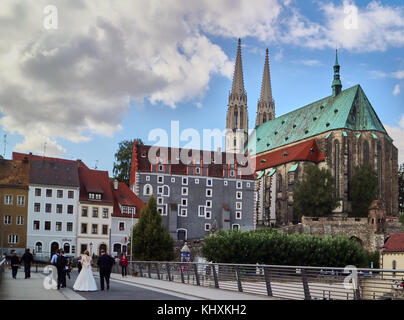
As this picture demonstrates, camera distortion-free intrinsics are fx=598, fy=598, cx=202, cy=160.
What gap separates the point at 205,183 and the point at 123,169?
15.5 m

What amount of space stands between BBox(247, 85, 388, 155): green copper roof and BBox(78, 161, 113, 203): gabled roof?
4277 centimetres

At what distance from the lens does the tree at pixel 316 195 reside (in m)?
90.2

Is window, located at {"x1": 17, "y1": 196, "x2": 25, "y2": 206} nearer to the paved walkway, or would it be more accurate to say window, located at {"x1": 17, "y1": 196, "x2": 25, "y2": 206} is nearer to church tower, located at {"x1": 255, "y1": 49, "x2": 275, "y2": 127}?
the paved walkway

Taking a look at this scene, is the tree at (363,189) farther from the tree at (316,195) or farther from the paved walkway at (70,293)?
the paved walkway at (70,293)

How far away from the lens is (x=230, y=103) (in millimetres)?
135875

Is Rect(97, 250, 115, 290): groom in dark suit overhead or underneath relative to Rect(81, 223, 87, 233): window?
underneath

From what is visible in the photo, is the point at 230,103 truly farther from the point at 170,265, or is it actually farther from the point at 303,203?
the point at 170,265

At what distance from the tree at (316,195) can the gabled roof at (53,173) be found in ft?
113

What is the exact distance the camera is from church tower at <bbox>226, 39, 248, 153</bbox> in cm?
13525

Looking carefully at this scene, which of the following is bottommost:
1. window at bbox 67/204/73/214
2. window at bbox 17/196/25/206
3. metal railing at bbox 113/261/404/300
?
metal railing at bbox 113/261/404/300

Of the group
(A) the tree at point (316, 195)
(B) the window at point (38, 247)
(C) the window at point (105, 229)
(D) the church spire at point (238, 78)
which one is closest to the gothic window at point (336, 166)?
(A) the tree at point (316, 195)

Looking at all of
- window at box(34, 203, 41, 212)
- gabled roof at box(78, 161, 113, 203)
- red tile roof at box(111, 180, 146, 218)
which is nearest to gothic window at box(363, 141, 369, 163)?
red tile roof at box(111, 180, 146, 218)

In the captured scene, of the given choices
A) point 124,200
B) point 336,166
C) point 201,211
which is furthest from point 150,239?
point 336,166

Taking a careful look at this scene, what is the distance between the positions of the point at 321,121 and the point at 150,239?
5436 cm
